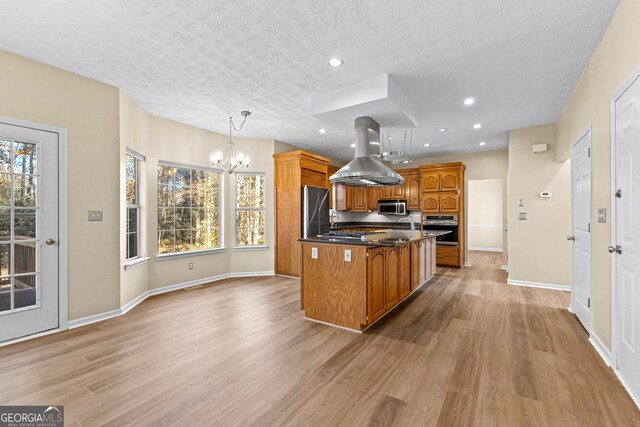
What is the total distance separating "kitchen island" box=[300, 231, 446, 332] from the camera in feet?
9.89

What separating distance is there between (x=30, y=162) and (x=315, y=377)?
340 cm

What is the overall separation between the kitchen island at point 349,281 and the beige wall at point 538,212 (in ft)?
8.90

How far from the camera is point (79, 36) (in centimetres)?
246

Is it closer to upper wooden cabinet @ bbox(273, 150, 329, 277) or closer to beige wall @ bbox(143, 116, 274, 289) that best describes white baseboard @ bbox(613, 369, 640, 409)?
upper wooden cabinet @ bbox(273, 150, 329, 277)

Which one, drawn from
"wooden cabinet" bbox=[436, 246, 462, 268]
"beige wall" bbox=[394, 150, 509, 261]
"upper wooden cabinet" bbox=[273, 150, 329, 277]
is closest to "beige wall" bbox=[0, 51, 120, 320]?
"upper wooden cabinet" bbox=[273, 150, 329, 277]

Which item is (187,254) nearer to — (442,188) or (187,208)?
(187,208)

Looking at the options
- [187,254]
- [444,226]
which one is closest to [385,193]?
[444,226]

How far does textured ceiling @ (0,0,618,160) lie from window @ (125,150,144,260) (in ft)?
2.70

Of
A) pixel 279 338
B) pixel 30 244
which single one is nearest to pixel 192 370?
pixel 279 338

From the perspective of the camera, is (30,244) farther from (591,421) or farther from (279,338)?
(591,421)

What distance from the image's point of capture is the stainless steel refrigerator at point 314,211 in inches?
219

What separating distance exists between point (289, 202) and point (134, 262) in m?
2.74

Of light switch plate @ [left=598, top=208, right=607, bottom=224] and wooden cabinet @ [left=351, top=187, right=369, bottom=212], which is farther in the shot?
wooden cabinet @ [left=351, top=187, right=369, bottom=212]

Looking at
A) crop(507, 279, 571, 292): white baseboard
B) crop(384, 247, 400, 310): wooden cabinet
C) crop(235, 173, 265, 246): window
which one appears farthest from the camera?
crop(235, 173, 265, 246): window
